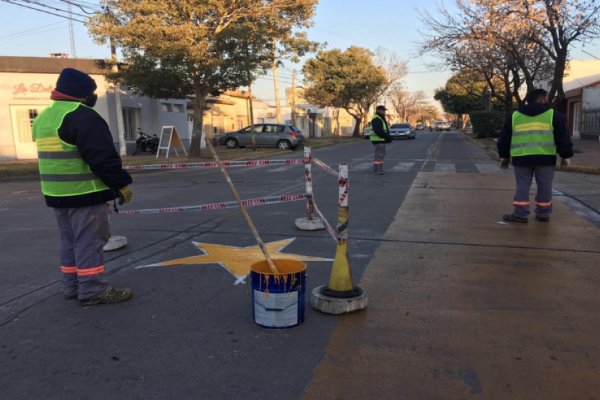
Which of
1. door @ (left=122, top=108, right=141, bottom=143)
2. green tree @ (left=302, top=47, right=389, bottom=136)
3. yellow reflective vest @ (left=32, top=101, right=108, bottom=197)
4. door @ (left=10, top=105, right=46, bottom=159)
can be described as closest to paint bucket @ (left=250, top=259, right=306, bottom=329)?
yellow reflective vest @ (left=32, top=101, right=108, bottom=197)

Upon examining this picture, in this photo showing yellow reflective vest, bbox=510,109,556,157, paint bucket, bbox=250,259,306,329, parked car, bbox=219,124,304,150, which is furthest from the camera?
parked car, bbox=219,124,304,150

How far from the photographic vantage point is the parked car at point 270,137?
29016 mm

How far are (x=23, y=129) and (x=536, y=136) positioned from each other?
2165cm

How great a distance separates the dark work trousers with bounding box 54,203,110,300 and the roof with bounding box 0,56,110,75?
62.0ft

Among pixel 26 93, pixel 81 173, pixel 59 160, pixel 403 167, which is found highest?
pixel 26 93

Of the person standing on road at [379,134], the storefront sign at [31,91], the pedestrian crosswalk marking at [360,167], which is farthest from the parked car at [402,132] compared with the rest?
the person standing on road at [379,134]

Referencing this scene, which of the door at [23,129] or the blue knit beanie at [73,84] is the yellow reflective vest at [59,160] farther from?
the door at [23,129]

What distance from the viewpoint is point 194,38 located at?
18.7m

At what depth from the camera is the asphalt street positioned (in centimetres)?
301

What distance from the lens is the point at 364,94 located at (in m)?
48.7

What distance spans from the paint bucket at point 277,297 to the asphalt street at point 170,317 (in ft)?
0.28

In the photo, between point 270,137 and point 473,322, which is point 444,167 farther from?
point 270,137

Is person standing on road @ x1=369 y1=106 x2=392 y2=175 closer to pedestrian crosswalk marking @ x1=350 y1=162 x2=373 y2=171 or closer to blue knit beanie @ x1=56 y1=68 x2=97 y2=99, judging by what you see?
pedestrian crosswalk marking @ x1=350 y1=162 x2=373 y2=171

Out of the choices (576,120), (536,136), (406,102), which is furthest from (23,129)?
(406,102)
